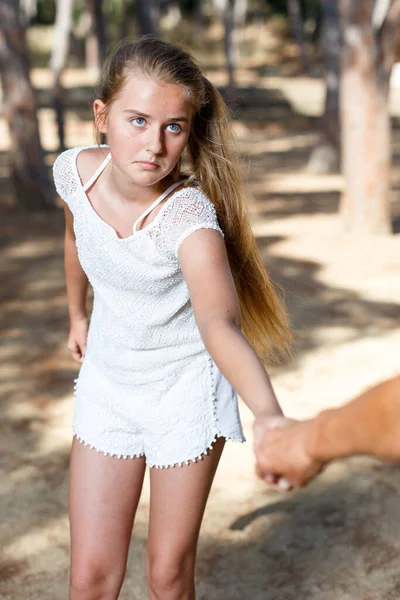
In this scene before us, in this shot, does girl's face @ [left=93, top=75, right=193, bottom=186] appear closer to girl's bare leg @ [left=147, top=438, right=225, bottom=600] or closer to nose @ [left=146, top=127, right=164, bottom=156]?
nose @ [left=146, top=127, right=164, bottom=156]

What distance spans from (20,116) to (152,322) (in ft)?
23.5

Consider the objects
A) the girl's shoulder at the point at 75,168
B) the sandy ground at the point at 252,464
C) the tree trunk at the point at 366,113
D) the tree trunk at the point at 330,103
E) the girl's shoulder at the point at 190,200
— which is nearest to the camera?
the girl's shoulder at the point at 190,200

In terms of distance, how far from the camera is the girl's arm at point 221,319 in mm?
1812

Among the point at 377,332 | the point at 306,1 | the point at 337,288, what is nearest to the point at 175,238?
the point at 377,332

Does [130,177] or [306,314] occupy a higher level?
[130,177]

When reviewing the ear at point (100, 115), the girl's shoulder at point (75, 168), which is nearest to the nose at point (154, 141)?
the ear at point (100, 115)

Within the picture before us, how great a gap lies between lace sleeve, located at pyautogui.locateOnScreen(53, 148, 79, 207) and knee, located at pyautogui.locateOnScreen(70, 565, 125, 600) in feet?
3.10

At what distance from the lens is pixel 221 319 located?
194cm

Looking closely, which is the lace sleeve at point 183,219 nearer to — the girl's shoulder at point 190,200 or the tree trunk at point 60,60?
the girl's shoulder at point 190,200

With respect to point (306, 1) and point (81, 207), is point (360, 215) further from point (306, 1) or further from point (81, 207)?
point (306, 1)

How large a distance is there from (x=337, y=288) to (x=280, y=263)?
839 mm

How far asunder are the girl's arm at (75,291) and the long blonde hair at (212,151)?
0.45m

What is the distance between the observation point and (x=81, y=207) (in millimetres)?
2301

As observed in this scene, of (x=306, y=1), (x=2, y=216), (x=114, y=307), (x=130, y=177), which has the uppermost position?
(x=130, y=177)
